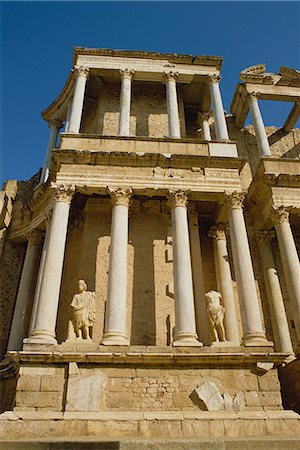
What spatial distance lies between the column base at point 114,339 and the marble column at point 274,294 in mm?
6555

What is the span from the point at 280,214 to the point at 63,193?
26.4 feet

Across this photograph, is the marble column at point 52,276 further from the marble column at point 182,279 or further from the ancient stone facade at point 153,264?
the marble column at point 182,279

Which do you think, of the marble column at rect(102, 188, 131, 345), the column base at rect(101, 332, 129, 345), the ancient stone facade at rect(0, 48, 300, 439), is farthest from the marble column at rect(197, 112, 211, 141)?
the column base at rect(101, 332, 129, 345)

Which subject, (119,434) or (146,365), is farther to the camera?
(146,365)

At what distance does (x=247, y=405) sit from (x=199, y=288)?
4.44 m

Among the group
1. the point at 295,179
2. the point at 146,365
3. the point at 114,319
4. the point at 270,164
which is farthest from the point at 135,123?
the point at 146,365

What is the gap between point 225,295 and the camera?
13.2 meters

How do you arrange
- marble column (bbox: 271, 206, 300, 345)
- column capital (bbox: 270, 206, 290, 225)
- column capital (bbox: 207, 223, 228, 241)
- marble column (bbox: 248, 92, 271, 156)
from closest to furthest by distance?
Result: marble column (bbox: 271, 206, 300, 345) → column capital (bbox: 270, 206, 290, 225) → column capital (bbox: 207, 223, 228, 241) → marble column (bbox: 248, 92, 271, 156)

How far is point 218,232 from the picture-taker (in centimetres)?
1497

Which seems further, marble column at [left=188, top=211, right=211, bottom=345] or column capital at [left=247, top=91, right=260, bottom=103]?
column capital at [left=247, top=91, right=260, bottom=103]

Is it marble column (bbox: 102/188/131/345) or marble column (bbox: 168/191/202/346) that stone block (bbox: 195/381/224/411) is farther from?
marble column (bbox: 102/188/131/345)

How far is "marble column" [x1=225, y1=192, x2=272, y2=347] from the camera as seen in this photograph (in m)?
10.6

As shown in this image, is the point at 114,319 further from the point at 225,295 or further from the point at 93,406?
the point at 225,295

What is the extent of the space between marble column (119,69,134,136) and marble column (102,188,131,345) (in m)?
3.27
